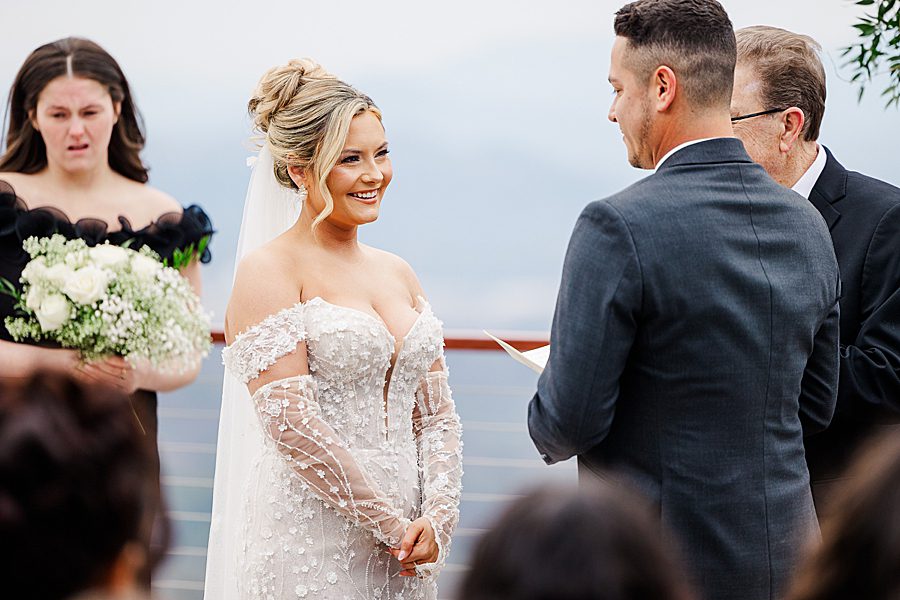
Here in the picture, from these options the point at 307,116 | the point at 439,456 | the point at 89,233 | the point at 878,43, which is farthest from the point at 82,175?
the point at 878,43

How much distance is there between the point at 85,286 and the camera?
2244 millimetres

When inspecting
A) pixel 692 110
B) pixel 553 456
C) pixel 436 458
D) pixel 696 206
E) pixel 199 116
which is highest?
pixel 692 110

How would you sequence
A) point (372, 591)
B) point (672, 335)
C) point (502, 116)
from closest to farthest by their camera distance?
point (672, 335), point (372, 591), point (502, 116)

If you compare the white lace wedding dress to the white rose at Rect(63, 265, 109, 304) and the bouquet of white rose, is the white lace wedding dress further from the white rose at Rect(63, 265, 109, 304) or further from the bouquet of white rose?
the white rose at Rect(63, 265, 109, 304)

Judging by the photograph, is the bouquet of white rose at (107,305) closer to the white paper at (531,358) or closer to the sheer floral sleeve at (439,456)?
the sheer floral sleeve at (439,456)

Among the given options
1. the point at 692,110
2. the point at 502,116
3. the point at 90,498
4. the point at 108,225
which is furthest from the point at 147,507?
the point at 502,116

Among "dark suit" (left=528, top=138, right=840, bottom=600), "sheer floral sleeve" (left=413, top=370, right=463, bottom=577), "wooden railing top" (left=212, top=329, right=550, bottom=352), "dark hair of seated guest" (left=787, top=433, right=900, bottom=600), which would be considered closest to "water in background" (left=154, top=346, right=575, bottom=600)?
"wooden railing top" (left=212, top=329, right=550, bottom=352)

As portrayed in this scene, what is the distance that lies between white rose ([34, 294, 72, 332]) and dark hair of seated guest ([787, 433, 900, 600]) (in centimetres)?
180

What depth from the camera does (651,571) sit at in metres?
0.81

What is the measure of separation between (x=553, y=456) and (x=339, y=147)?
91cm

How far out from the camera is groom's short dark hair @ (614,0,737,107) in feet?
5.92

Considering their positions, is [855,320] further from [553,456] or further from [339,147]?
[339,147]

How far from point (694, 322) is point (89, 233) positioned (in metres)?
1.62

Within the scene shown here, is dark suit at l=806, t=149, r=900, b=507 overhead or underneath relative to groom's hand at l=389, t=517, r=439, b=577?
overhead
